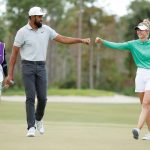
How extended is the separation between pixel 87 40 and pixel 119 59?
3263 inches

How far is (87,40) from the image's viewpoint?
10.7 meters

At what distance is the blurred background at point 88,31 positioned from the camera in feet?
194

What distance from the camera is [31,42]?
10289mm

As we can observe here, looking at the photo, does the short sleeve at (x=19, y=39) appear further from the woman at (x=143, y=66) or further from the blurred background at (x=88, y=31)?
the blurred background at (x=88, y=31)

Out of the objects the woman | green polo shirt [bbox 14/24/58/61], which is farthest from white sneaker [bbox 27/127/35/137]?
the woman

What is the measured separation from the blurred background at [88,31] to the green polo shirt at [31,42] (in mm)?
44364

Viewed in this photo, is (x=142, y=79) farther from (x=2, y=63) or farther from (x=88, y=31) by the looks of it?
(x=88, y=31)

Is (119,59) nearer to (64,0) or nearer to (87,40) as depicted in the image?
(64,0)

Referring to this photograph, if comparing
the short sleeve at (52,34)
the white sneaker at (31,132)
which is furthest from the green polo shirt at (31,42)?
the white sneaker at (31,132)

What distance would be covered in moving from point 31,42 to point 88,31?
213 ft

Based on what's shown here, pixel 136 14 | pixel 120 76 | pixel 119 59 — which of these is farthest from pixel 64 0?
pixel 119 59

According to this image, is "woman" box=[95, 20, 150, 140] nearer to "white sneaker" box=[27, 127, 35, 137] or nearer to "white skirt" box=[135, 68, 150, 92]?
"white skirt" box=[135, 68, 150, 92]

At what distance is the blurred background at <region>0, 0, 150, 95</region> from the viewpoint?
5899 centimetres

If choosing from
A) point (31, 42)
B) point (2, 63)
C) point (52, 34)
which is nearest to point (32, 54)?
point (31, 42)
